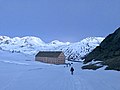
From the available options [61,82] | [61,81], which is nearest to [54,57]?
[61,81]

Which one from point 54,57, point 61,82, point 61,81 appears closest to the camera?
point 61,82

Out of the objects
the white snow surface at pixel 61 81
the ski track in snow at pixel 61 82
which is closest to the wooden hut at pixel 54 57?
the white snow surface at pixel 61 81

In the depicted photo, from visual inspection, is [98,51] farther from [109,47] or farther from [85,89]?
[85,89]

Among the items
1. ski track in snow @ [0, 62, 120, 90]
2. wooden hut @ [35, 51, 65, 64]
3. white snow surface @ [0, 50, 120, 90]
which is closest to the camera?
ski track in snow @ [0, 62, 120, 90]

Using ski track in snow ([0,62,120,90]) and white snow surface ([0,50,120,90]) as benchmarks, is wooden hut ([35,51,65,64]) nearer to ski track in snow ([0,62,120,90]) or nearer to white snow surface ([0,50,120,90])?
white snow surface ([0,50,120,90])

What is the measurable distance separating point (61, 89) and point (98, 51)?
215ft

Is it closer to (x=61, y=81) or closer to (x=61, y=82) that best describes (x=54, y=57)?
(x=61, y=81)

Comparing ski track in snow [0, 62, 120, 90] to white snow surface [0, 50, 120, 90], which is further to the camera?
white snow surface [0, 50, 120, 90]

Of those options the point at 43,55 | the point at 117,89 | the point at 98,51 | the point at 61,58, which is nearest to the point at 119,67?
the point at 117,89

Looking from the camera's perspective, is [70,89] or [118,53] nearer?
[70,89]

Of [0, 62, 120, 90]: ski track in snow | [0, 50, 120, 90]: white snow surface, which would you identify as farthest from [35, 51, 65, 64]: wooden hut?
[0, 62, 120, 90]: ski track in snow

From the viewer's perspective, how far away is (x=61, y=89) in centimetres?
1758

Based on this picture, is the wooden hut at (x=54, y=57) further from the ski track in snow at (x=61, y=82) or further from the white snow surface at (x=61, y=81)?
the ski track in snow at (x=61, y=82)

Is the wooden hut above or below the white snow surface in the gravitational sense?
above
